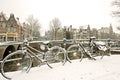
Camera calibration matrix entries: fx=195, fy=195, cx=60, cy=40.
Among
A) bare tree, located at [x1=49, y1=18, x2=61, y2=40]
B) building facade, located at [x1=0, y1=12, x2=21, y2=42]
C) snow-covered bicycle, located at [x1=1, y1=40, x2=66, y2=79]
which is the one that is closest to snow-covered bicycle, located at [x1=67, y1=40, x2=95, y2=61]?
snow-covered bicycle, located at [x1=1, y1=40, x2=66, y2=79]

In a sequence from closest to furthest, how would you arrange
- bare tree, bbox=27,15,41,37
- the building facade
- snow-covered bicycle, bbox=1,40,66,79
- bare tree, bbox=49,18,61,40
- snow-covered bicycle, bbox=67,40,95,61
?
snow-covered bicycle, bbox=1,40,66,79
snow-covered bicycle, bbox=67,40,95,61
the building facade
bare tree, bbox=27,15,41,37
bare tree, bbox=49,18,61,40

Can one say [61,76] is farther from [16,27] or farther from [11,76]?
[16,27]

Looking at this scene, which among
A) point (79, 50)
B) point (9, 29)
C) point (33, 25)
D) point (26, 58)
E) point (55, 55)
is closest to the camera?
point (26, 58)

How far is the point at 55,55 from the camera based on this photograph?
5621 millimetres

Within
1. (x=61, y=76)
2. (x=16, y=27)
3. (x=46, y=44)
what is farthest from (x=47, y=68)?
(x=16, y=27)

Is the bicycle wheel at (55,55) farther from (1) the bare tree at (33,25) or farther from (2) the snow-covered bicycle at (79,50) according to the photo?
(1) the bare tree at (33,25)

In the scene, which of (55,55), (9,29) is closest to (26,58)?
(55,55)

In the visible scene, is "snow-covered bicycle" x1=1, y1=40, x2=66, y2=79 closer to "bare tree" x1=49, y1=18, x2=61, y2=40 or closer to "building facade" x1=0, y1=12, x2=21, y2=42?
"building facade" x1=0, y1=12, x2=21, y2=42

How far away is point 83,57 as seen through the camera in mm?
6898

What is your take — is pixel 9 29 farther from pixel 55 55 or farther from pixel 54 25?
pixel 55 55

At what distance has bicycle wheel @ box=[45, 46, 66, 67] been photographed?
5.31 meters

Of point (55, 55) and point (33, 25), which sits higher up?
point (33, 25)

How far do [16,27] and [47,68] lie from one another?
1440 inches

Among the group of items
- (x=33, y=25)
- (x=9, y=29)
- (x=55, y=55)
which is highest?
(x=33, y=25)
